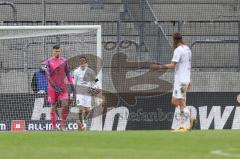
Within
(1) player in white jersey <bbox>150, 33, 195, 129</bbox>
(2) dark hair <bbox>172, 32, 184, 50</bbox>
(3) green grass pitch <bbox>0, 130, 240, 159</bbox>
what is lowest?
(3) green grass pitch <bbox>0, 130, 240, 159</bbox>

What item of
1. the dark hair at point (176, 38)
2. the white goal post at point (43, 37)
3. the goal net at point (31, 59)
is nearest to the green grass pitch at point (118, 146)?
the dark hair at point (176, 38)

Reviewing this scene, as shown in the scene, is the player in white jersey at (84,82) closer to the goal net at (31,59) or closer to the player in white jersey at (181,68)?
the goal net at (31,59)

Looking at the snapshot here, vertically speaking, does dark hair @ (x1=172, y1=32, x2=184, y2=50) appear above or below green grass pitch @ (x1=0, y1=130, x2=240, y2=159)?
above

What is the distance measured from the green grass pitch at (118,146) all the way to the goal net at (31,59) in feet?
25.6

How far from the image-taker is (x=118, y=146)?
33.8 feet

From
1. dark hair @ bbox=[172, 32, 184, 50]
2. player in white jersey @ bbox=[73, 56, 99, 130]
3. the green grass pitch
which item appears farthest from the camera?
player in white jersey @ bbox=[73, 56, 99, 130]

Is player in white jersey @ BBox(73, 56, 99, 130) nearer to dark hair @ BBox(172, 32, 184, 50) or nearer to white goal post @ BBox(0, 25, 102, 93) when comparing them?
white goal post @ BBox(0, 25, 102, 93)

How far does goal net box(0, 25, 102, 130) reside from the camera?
20.0m

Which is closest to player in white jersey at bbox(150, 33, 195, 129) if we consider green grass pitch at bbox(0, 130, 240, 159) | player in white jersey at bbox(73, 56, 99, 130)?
green grass pitch at bbox(0, 130, 240, 159)

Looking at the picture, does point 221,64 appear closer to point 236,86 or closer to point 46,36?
point 236,86

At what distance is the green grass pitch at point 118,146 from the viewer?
8.88m

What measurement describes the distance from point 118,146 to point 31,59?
10.5m

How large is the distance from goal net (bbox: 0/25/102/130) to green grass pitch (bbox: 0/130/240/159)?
781 cm

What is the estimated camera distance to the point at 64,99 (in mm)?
18156
